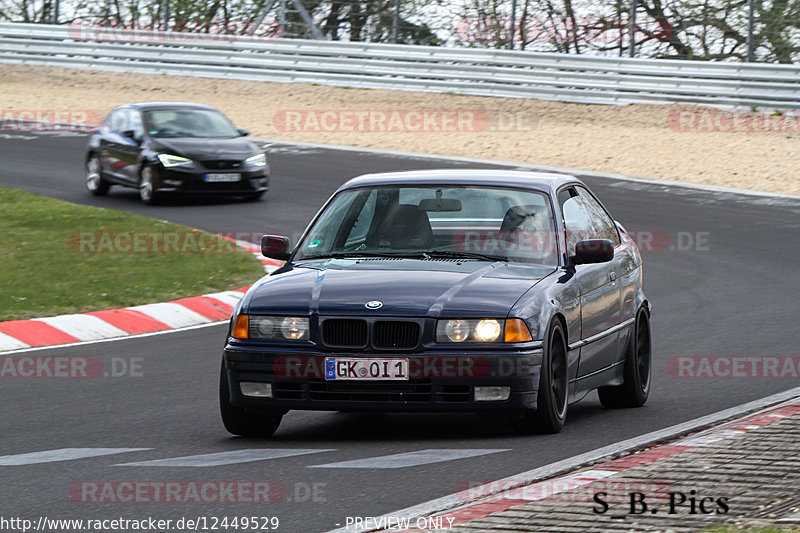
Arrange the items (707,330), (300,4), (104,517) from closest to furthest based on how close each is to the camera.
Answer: (104,517) → (707,330) → (300,4)

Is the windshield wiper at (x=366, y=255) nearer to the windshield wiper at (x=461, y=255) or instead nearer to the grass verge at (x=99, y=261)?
the windshield wiper at (x=461, y=255)

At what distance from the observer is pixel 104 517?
5.96 m

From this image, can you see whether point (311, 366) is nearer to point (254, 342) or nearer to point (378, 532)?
point (254, 342)

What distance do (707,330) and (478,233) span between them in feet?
15.4

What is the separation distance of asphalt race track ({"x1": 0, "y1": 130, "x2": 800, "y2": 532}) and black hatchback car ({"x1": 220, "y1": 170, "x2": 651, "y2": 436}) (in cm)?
27

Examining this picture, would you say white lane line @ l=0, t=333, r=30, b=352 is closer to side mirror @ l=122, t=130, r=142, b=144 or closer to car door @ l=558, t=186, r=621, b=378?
car door @ l=558, t=186, r=621, b=378

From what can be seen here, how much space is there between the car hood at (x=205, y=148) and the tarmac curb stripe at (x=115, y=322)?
7.61 meters

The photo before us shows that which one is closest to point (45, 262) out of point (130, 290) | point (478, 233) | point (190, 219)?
point (130, 290)

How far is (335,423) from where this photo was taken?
28.9 ft

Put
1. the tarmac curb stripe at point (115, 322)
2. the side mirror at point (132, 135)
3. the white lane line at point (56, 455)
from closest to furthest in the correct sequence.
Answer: the white lane line at point (56, 455), the tarmac curb stripe at point (115, 322), the side mirror at point (132, 135)

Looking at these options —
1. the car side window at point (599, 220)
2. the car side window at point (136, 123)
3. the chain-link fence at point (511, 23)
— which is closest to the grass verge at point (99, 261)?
the car side window at point (136, 123)

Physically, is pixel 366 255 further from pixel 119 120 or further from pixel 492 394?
pixel 119 120

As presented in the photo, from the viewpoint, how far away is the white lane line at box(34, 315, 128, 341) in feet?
41.3

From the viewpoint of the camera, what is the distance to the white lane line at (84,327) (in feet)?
41.3
